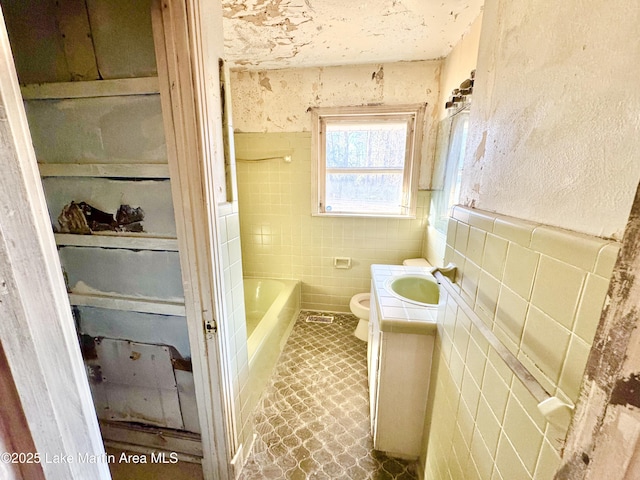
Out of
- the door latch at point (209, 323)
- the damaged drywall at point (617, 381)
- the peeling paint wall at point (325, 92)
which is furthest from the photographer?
the peeling paint wall at point (325, 92)

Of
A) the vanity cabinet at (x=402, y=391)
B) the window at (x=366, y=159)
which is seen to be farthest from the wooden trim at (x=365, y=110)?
the vanity cabinet at (x=402, y=391)

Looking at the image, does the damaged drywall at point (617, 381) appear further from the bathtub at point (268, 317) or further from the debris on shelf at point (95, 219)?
the bathtub at point (268, 317)

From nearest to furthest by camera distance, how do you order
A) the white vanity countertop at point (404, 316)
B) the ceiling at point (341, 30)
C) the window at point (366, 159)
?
the white vanity countertop at point (404, 316) → the ceiling at point (341, 30) → the window at point (366, 159)

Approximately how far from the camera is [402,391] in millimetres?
1221

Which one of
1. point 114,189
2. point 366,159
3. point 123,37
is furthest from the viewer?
point 366,159

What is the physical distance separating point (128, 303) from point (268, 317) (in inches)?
42.2

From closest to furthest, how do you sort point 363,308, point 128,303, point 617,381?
point 617,381 → point 128,303 → point 363,308

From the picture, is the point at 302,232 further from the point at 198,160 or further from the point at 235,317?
the point at 198,160

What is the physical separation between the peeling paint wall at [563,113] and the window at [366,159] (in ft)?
5.05

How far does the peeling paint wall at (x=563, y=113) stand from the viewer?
37cm

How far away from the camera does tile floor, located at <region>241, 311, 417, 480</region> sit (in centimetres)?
129

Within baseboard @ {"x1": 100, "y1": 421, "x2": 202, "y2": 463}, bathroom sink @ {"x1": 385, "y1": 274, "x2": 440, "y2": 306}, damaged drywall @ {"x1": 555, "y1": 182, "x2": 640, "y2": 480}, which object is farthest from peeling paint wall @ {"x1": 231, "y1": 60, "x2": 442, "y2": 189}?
baseboard @ {"x1": 100, "y1": 421, "x2": 202, "y2": 463}

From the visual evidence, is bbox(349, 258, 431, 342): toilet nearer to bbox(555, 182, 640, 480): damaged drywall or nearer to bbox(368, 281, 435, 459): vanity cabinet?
bbox(368, 281, 435, 459): vanity cabinet

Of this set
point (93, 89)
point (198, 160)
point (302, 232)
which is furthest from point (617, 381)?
point (302, 232)
